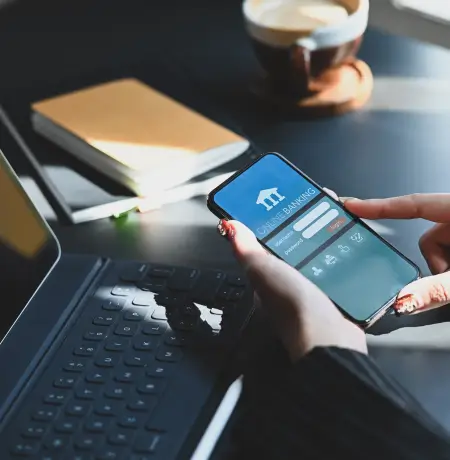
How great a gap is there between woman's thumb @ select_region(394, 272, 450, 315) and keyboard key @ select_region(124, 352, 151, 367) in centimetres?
20

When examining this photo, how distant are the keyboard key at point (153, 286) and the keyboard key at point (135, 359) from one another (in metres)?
0.08

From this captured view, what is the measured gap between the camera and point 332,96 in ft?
3.25

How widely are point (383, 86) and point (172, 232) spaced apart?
37 centimetres

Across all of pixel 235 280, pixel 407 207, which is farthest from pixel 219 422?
pixel 407 207

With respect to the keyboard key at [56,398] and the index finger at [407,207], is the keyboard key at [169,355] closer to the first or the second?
the keyboard key at [56,398]

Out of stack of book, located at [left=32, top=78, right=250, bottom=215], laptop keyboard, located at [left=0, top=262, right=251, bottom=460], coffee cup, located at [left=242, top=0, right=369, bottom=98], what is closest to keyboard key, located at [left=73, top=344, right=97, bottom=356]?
laptop keyboard, located at [left=0, top=262, right=251, bottom=460]

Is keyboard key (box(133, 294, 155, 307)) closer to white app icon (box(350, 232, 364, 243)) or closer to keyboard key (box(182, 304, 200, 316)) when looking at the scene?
keyboard key (box(182, 304, 200, 316))

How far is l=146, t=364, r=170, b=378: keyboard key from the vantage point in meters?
0.64

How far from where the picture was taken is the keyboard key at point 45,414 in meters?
0.62

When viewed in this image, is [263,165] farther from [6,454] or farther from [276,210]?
[6,454]

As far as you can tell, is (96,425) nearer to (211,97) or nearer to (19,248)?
(19,248)

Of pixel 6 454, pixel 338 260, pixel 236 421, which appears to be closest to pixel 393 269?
pixel 338 260

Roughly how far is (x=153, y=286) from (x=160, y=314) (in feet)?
0.13

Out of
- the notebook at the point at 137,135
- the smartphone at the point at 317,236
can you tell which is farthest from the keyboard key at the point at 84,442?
the notebook at the point at 137,135
